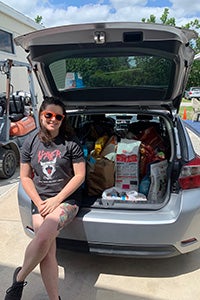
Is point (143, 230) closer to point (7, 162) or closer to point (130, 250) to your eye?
point (130, 250)

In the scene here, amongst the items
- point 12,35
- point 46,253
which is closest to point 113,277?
point 46,253

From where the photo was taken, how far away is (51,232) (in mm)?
1825

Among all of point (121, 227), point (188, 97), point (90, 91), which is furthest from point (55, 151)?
point (188, 97)

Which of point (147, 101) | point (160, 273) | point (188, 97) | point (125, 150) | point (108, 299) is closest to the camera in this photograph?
point (108, 299)

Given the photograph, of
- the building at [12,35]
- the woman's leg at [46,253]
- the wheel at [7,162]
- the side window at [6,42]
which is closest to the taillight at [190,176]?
the woman's leg at [46,253]

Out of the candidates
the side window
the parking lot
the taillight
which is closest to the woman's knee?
the parking lot

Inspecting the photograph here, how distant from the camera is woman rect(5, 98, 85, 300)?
1.97 m

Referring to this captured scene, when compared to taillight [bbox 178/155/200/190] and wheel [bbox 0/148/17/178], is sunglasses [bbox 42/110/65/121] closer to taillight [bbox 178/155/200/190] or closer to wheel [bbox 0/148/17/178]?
taillight [bbox 178/155/200/190]

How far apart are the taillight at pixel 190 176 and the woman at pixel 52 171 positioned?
2.39 ft

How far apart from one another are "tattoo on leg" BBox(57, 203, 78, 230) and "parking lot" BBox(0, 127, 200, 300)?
53 centimetres

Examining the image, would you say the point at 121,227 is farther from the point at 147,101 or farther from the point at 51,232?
the point at 147,101

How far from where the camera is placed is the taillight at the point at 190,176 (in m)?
2.06

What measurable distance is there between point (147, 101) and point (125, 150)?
0.55 metres

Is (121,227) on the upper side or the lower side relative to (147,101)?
lower
